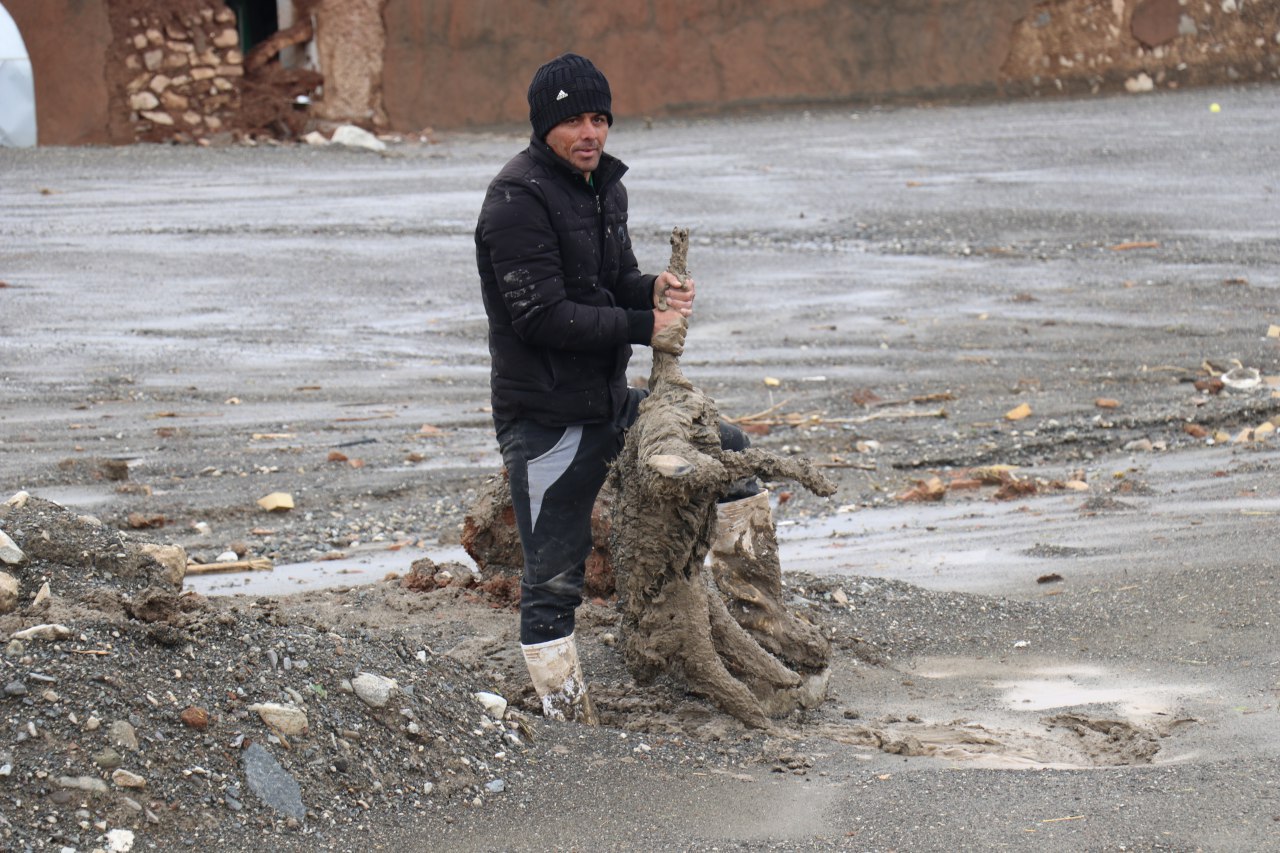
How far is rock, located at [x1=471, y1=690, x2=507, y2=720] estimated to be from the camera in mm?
4363

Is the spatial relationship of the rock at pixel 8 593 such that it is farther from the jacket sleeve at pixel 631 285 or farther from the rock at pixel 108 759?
the jacket sleeve at pixel 631 285

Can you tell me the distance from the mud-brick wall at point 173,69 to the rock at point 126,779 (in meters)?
15.7

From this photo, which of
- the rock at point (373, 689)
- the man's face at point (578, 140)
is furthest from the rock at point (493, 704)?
the man's face at point (578, 140)

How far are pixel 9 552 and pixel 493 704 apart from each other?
1.38m

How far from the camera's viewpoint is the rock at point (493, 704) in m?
4.36

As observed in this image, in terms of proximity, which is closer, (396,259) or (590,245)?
(590,245)

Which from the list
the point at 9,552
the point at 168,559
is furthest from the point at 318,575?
the point at 9,552

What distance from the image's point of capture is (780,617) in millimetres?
4965

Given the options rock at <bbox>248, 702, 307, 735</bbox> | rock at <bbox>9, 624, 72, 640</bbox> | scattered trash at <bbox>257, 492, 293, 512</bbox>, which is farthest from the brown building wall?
rock at <bbox>248, 702, 307, 735</bbox>

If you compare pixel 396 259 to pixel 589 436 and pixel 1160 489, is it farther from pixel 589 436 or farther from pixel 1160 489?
pixel 589 436

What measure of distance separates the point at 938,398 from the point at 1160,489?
2.36 m

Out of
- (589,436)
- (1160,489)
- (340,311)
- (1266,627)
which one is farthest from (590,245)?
(340,311)

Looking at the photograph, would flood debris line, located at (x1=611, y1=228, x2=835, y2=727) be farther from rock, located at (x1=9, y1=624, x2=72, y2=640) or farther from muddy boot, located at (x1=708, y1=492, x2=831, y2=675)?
rock, located at (x1=9, y1=624, x2=72, y2=640)

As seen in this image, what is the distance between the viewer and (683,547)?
181 inches
